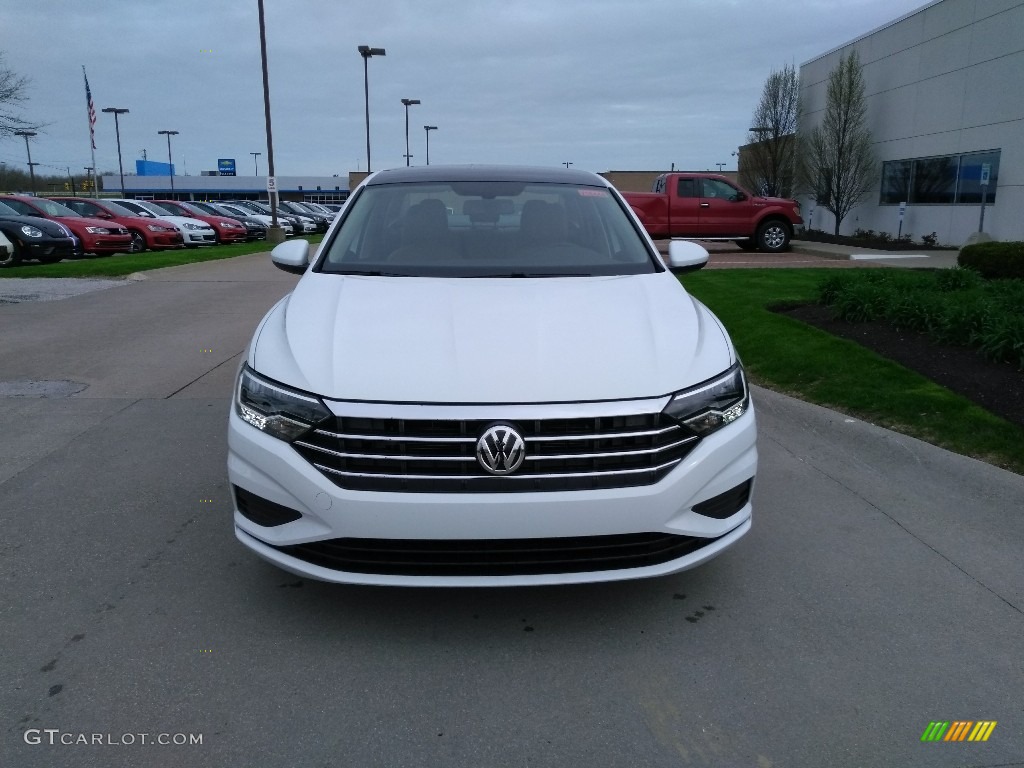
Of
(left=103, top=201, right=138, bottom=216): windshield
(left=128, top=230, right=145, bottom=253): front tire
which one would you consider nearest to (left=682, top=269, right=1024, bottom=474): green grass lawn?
(left=128, top=230, right=145, bottom=253): front tire

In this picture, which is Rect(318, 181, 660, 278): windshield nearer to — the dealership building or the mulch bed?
the mulch bed

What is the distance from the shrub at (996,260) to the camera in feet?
40.9

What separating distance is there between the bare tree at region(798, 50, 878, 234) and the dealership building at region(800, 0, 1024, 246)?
37 centimetres

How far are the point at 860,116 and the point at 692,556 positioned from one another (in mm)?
27253

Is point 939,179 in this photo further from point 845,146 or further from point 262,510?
A: point 262,510

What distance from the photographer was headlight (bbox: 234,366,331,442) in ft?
9.93

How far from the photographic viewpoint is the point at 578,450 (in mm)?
2953

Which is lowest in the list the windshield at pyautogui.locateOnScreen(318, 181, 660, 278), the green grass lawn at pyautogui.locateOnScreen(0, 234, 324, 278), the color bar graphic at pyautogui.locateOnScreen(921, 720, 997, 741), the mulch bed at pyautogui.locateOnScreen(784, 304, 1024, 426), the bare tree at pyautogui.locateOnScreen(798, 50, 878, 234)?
the color bar graphic at pyautogui.locateOnScreen(921, 720, 997, 741)

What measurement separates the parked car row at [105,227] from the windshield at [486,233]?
1639 cm

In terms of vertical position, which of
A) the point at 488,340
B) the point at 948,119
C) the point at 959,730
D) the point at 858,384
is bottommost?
the point at 959,730

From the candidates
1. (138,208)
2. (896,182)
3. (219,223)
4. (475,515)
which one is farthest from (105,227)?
(896,182)

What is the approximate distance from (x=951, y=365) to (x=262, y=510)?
5.97 meters

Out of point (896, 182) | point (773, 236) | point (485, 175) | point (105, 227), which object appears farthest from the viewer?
point (896, 182)

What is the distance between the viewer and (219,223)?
95.9 feet
